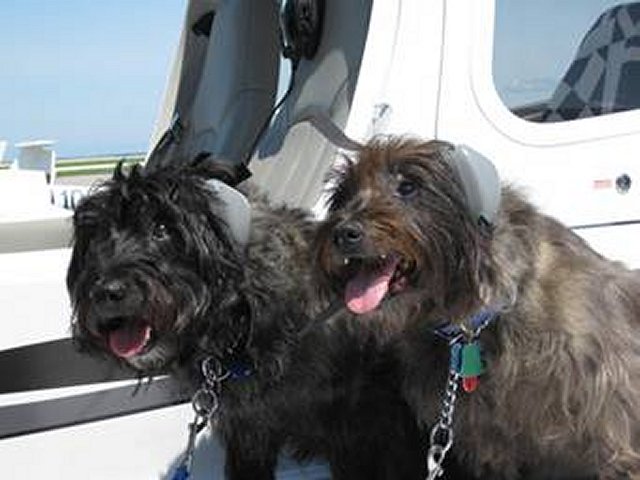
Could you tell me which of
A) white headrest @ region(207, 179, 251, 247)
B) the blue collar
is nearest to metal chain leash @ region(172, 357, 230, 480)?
white headrest @ region(207, 179, 251, 247)

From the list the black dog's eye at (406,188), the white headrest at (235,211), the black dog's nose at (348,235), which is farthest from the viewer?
the white headrest at (235,211)

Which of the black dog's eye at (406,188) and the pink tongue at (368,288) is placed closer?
the pink tongue at (368,288)

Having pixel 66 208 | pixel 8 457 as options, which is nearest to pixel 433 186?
pixel 8 457

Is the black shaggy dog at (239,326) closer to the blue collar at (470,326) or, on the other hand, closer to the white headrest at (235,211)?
the white headrest at (235,211)

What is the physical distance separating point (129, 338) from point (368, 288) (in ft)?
2.27

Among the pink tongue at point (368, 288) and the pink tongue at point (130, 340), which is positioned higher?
the pink tongue at point (368, 288)

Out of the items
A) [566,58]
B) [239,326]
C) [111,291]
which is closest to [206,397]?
[239,326]

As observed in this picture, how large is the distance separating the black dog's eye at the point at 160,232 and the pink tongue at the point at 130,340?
24 centimetres

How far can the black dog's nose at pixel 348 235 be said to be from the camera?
8.14ft

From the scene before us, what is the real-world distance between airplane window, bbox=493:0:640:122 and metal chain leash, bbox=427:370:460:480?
101cm

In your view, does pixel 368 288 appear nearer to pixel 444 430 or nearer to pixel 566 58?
pixel 444 430

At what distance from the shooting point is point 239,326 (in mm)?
2994

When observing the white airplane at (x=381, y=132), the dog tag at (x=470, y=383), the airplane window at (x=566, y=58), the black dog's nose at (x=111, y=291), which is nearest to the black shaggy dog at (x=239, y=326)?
the black dog's nose at (x=111, y=291)

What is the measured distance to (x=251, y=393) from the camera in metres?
3.07
